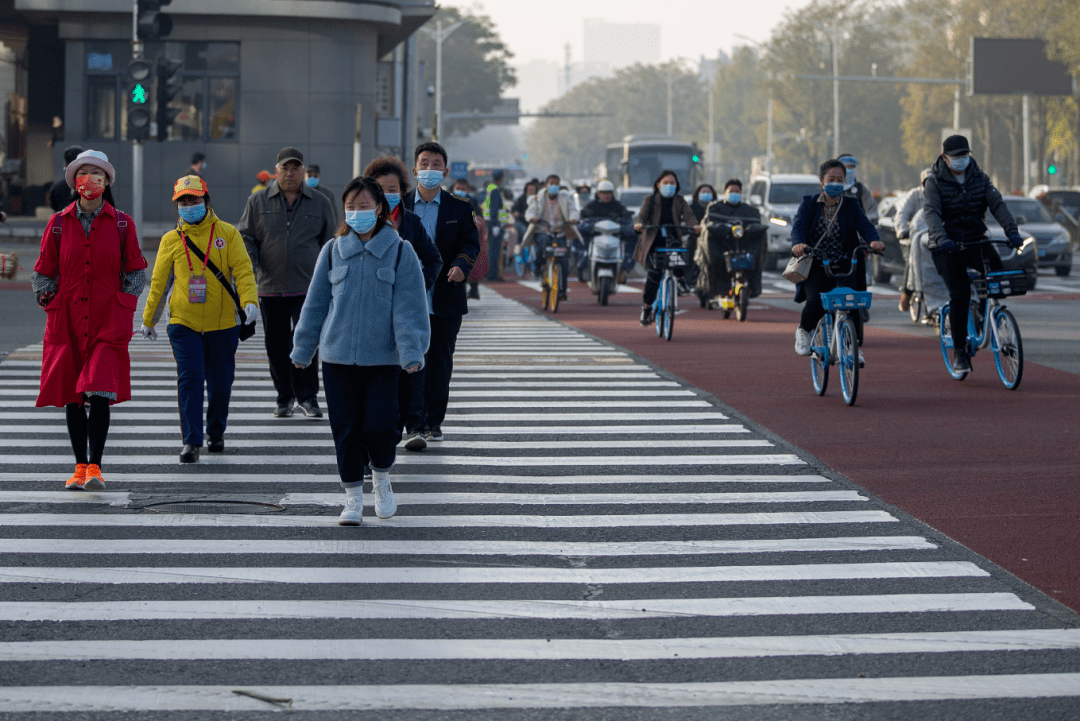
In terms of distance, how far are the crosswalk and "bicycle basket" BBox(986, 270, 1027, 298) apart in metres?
3.74

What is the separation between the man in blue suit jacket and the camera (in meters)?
9.52

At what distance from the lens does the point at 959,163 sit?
12.4 metres

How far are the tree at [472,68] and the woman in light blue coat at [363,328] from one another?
313ft

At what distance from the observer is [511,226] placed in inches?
1294

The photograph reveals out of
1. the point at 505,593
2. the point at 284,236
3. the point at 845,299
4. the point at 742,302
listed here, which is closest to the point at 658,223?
the point at 742,302

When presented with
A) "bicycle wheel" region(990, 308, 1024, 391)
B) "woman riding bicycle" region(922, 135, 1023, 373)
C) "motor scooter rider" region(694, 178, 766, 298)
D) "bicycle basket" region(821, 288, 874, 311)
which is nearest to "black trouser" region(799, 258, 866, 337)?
"bicycle basket" region(821, 288, 874, 311)

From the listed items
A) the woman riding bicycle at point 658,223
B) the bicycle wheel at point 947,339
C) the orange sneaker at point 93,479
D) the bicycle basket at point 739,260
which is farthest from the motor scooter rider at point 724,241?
the orange sneaker at point 93,479

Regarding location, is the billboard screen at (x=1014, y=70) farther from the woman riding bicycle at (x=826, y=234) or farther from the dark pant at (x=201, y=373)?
the dark pant at (x=201, y=373)

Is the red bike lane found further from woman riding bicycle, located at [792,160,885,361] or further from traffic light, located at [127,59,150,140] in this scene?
traffic light, located at [127,59,150,140]

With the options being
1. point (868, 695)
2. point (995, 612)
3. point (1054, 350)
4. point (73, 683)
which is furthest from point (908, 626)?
A: point (1054, 350)

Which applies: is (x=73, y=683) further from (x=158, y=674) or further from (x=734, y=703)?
(x=734, y=703)

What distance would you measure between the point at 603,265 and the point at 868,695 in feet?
59.6

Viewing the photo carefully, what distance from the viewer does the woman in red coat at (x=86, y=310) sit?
7.97 metres

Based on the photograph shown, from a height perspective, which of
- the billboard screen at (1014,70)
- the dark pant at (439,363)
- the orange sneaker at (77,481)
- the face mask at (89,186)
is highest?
the billboard screen at (1014,70)
